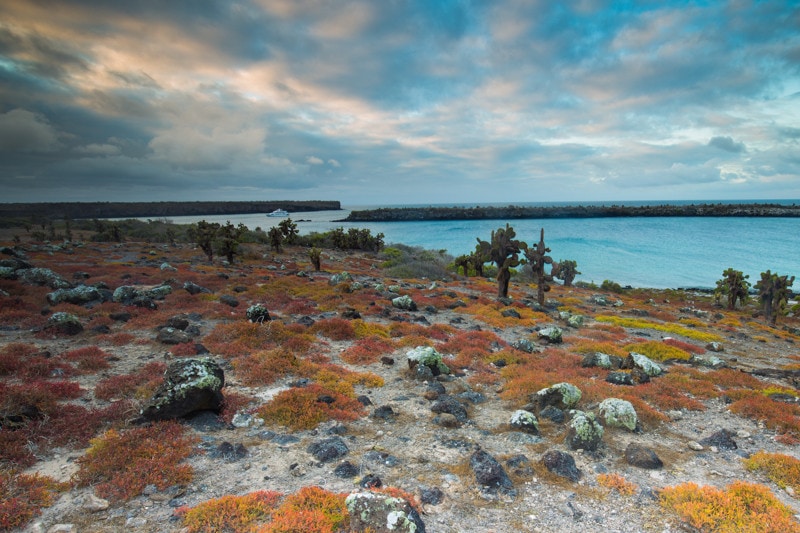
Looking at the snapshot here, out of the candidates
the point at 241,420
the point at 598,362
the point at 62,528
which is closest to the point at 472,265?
the point at 598,362

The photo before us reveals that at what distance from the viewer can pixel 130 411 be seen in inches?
350

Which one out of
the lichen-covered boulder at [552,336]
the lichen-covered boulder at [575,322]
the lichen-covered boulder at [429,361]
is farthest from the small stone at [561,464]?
the lichen-covered boulder at [575,322]

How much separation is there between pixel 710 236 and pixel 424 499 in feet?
505

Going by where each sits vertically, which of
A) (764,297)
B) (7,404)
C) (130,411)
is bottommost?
(764,297)

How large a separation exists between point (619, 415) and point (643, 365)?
19.5 ft

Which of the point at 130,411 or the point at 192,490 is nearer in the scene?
the point at 192,490

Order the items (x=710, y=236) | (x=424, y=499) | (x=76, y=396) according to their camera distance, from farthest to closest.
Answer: (x=710, y=236) → (x=76, y=396) → (x=424, y=499)

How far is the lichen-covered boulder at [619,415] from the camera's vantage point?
948 cm

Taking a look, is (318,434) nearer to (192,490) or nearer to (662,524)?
(192,490)

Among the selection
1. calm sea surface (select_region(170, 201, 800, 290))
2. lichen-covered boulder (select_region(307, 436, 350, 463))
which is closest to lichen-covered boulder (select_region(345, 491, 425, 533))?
lichen-covered boulder (select_region(307, 436, 350, 463))

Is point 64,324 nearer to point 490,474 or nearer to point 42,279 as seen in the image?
point 42,279

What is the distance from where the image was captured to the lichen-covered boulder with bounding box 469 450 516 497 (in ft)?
22.6

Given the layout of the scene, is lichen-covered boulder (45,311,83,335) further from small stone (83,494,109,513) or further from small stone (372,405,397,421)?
small stone (372,405,397,421)

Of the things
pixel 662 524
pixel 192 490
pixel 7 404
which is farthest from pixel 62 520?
pixel 662 524
